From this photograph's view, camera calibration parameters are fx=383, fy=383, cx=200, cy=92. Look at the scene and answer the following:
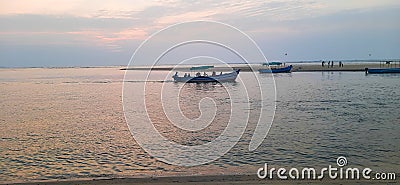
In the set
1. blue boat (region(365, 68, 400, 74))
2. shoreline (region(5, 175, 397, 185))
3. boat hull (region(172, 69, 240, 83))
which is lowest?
shoreline (region(5, 175, 397, 185))

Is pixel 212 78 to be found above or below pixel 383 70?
below

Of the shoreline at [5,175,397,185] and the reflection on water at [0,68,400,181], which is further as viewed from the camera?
the reflection on water at [0,68,400,181]

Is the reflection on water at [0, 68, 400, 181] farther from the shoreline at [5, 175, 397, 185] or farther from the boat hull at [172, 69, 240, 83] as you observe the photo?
the boat hull at [172, 69, 240, 83]

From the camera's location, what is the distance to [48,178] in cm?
1212

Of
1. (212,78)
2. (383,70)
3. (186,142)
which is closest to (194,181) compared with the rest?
(186,142)

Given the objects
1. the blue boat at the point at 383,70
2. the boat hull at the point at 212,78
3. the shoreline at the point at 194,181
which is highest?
the blue boat at the point at 383,70

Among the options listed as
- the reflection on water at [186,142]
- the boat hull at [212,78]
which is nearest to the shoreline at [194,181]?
the reflection on water at [186,142]

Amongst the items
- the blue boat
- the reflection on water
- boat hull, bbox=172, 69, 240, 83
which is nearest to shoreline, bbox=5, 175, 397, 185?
the reflection on water

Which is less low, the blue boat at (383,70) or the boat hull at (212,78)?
the blue boat at (383,70)

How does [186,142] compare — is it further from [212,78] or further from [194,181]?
[212,78]

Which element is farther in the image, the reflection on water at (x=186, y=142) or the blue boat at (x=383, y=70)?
the blue boat at (x=383, y=70)

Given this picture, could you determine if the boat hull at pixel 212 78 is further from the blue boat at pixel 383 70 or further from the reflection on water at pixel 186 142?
the reflection on water at pixel 186 142

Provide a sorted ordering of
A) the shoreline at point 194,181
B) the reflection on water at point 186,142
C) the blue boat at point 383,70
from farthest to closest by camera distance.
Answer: the blue boat at point 383,70
the reflection on water at point 186,142
the shoreline at point 194,181

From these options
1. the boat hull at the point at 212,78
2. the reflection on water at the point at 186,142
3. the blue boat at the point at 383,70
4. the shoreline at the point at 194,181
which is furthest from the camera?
the blue boat at the point at 383,70
